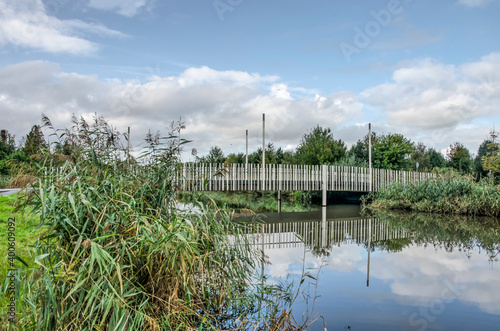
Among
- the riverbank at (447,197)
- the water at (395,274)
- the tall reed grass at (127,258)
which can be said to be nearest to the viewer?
the tall reed grass at (127,258)

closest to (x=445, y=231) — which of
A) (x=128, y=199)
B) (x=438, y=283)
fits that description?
(x=438, y=283)

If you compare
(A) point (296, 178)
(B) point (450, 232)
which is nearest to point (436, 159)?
(A) point (296, 178)

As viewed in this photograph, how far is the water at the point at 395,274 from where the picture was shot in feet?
11.9

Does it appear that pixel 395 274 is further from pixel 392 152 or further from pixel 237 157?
pixel 237 157

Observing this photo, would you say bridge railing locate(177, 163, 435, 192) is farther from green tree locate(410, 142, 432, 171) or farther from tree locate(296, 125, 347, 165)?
green tree locate(410, 142, 432, 171)

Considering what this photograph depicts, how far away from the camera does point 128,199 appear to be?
10.4 feet

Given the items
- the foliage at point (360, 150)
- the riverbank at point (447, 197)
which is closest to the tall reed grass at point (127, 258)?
the riverbank at point (447, 197)

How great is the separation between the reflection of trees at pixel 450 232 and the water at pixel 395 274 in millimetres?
22

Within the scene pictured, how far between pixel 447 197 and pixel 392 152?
11739mm

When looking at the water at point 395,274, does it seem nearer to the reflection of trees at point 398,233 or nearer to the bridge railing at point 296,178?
the reflection of trees at point 398,233

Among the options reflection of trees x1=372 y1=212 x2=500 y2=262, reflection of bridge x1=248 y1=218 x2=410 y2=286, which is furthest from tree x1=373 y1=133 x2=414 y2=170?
reflection of bridge x1=248 y1=218 x2=410 y2=286

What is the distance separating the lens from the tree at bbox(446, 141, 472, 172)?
1187 inches

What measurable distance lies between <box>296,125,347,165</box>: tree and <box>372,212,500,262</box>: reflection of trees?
1151 cm

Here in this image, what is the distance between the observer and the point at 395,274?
17.4 ft
